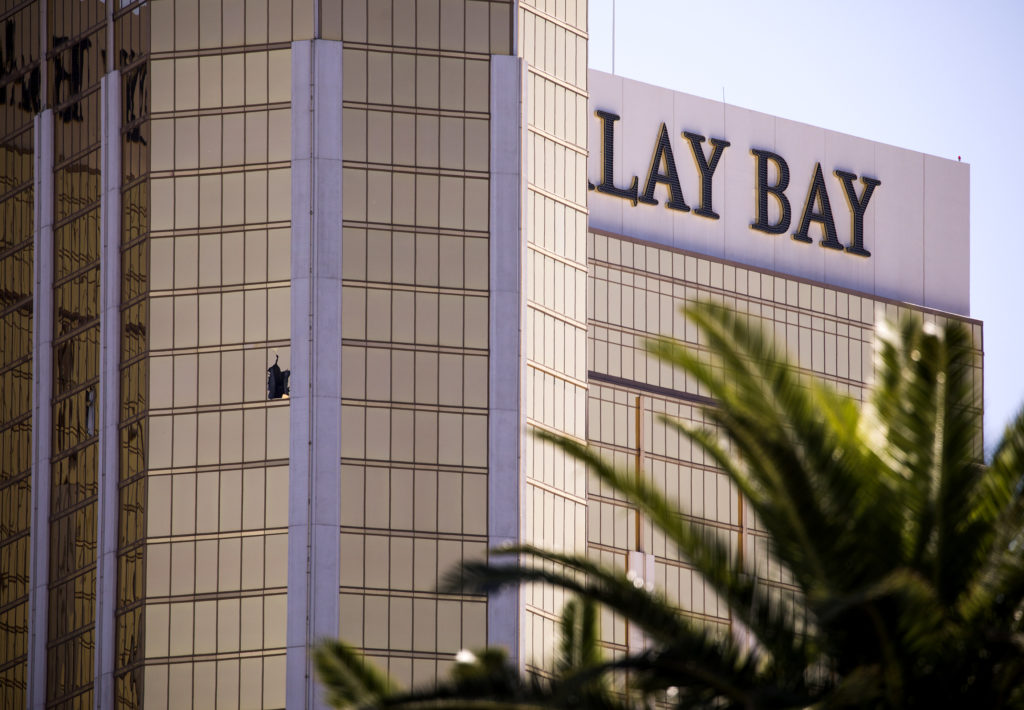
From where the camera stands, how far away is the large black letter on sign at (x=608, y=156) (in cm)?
13425

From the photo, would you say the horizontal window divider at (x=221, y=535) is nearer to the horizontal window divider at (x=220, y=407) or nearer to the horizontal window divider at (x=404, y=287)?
the horizontal window divider at (x=220, y=407)

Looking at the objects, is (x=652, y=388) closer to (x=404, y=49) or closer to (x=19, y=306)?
(x=404, y=49)

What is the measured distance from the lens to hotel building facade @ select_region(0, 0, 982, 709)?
282ft

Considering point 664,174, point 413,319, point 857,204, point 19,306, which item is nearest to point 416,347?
point 413,319

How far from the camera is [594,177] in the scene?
134 meters

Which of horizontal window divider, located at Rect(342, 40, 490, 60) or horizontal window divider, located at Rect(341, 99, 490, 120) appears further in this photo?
horizontal window divider, located at Rect(342, 40, 490, 60)

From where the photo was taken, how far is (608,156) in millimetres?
134375

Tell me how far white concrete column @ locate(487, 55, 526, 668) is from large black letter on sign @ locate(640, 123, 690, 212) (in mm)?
45509

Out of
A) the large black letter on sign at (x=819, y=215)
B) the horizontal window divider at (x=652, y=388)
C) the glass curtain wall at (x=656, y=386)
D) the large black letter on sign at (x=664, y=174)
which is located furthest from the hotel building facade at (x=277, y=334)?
the large black letter on sign at (x=819, y=215)

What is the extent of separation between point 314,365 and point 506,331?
8082 millimetres

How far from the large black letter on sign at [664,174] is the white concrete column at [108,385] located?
165ft

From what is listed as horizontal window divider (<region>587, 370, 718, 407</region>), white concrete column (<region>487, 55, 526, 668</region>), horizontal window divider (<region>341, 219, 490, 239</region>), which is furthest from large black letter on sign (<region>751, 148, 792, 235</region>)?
horizontal window divider (<region>341, 219, 490, 239</region>)

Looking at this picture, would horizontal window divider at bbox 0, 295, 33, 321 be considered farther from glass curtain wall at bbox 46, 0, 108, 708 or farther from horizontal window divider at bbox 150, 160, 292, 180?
horizontal window divider at bbox 150, 160, 292, 180

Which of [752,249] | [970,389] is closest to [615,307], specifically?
[752,249]
